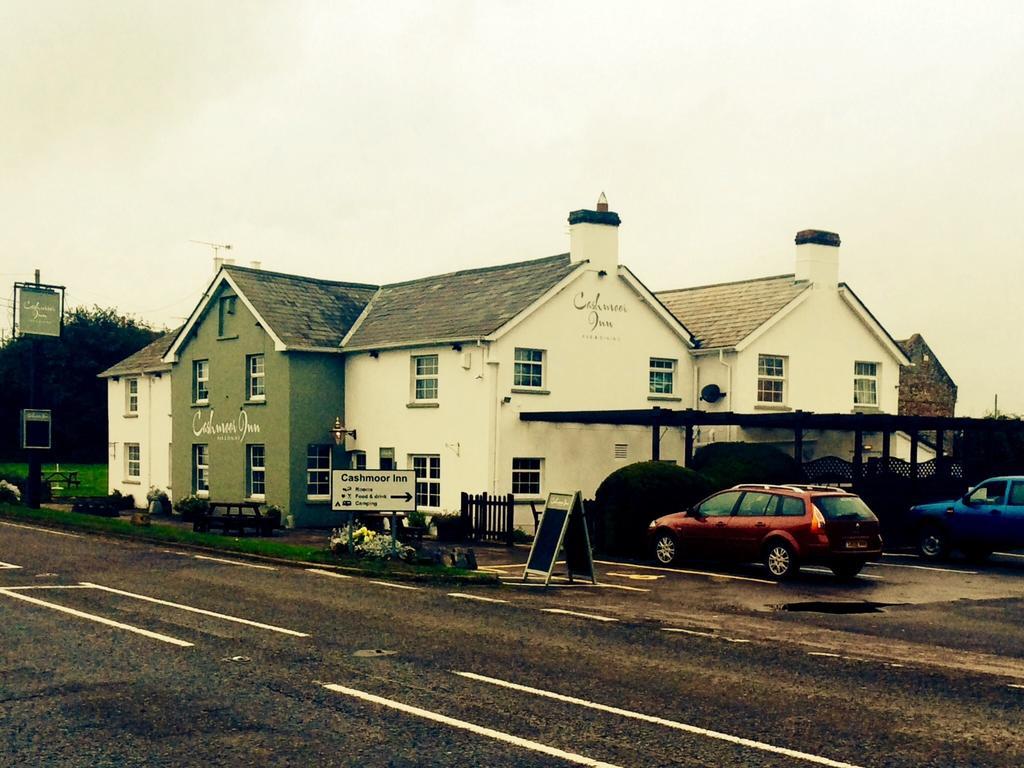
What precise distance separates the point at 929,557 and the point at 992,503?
6.53ft

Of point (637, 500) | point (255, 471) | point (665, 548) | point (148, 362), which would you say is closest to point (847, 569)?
point (665, 548)

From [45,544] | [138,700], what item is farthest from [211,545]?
[138,700]

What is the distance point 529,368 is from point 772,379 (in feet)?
26.2

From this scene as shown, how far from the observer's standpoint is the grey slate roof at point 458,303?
3294cm

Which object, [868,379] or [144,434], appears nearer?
[868,379]

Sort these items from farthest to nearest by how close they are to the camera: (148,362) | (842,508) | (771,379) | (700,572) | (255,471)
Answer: (148,362) < (255,471) < (771,379) < (700,572) < (842,508)

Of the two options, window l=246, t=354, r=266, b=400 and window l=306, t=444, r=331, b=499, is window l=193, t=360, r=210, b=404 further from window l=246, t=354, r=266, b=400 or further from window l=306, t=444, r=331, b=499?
window l=306, t=444, r=331, b=499

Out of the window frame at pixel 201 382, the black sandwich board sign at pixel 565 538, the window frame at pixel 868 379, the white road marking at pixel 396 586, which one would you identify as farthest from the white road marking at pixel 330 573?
the window frame at pixel 868 379

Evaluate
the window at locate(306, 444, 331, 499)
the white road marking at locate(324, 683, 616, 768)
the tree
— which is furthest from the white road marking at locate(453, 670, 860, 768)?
the tree

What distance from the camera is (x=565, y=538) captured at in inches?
789

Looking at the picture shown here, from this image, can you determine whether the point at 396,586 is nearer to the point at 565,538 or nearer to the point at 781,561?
the point at 565,538

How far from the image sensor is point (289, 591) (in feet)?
59.3

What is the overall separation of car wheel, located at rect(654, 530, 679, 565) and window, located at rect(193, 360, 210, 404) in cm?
2183

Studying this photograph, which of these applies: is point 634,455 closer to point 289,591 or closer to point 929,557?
point 929,557
